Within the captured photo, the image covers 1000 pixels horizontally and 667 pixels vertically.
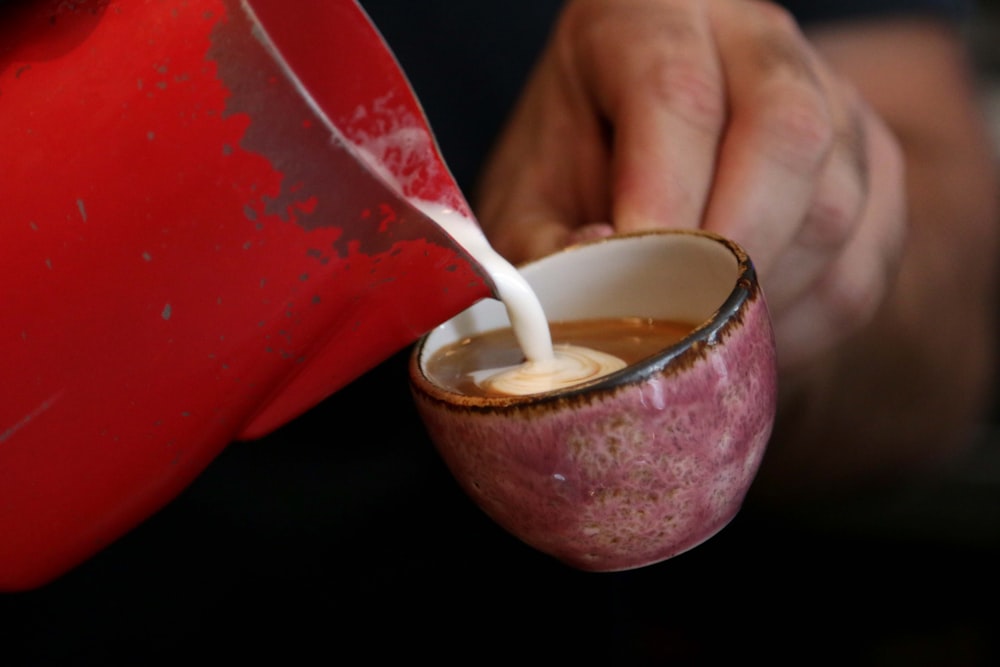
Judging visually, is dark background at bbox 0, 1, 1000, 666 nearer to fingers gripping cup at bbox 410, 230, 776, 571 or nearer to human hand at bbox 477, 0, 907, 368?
human hand at bbox 477, 0, 907, 368

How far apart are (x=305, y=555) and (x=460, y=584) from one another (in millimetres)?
170

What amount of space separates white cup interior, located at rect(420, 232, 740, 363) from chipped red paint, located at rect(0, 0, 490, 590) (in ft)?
0.52

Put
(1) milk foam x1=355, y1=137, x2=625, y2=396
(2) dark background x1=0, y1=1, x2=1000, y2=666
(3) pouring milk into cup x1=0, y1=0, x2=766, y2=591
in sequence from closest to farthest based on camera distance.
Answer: (3) pouring milk into cup x1=0, y1=0, x2=766, y2=591, (1) milk foam x1=355, y1=137, x2=625, y2=396, (2) dark background x1=0, y1=1, x2=1000, y2=666

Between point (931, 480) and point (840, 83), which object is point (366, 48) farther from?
point (931, 480)

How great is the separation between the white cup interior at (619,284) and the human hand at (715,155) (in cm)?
8

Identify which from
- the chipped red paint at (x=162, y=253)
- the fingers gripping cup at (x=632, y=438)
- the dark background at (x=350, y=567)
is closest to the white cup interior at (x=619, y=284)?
the fingers gripping cup at (x=632, y=438)

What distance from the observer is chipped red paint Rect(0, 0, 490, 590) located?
0.43m

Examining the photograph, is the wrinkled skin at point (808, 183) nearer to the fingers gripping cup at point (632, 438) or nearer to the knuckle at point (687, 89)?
the knuckle at point (687, 89)

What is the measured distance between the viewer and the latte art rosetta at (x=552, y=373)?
59 centimetres

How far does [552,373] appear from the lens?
0.60 m

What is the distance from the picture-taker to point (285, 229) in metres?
0.45

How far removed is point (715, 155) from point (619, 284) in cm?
19

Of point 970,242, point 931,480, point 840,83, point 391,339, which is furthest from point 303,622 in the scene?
point 931,480

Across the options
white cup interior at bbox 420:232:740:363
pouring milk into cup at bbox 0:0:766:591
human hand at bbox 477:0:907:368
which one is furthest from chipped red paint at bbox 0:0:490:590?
human hand at bbox 477:0:907:368
